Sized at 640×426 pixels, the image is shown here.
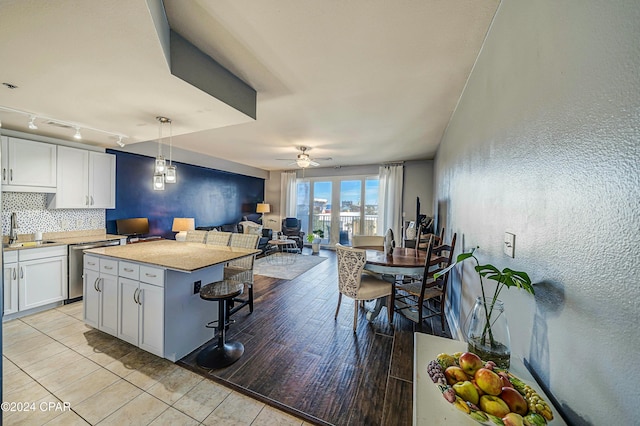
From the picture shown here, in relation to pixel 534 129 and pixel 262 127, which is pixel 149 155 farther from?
pixel 534 129

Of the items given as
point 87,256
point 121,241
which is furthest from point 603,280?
point 121,241

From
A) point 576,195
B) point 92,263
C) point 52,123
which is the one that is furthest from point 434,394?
point 52,123

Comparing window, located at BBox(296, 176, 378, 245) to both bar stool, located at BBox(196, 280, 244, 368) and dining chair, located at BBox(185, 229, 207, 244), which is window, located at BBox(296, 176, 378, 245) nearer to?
dining chair, located at BBox(185, 229, 207, 244)

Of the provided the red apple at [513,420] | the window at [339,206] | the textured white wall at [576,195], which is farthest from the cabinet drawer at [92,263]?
the window at [339,206]

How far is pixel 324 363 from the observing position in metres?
2.09

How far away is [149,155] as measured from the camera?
15.3ft

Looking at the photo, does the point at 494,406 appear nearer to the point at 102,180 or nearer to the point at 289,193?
the point at 102,180

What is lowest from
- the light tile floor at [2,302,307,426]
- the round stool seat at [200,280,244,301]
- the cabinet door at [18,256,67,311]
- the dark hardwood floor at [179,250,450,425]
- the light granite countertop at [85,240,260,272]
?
the light tile floor at [2,302,307,426]

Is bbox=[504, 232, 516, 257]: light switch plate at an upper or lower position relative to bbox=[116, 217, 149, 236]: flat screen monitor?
upper

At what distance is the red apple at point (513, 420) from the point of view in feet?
2.02

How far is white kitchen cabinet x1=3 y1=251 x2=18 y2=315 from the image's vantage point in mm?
2707

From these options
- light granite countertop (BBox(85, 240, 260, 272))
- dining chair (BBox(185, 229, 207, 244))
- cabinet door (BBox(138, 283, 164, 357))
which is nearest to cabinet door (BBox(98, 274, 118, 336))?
light granite countertop (BBox(85, 240, 260, 272))

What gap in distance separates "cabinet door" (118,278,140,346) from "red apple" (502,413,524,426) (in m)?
2.59

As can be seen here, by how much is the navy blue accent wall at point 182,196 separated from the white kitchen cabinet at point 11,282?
1.38 meters
